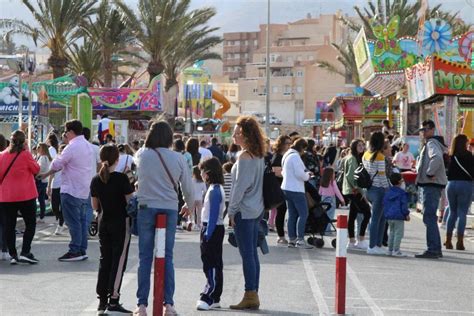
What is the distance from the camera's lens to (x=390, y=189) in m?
14.1

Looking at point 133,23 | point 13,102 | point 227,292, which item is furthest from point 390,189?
point 133,23

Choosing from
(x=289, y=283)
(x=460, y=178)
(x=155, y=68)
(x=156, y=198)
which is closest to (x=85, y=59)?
(x=155, y=68)

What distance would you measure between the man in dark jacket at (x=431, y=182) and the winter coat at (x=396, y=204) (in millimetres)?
286

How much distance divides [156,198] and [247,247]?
1.17 meters

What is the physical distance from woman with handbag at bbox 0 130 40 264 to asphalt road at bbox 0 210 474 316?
30cm

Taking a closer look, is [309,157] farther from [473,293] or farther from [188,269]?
[473,293]

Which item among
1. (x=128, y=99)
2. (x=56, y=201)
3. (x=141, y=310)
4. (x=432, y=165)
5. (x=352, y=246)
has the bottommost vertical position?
(x=352, y=246)

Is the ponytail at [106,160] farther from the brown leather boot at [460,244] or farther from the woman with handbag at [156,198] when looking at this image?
the brown leather boot at [460,244]

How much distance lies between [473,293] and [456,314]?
4.85ft

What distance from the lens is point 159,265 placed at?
320 inches

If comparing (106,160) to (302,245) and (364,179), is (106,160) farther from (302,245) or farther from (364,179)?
(302,245)

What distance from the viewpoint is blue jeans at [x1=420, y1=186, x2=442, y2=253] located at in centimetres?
1381

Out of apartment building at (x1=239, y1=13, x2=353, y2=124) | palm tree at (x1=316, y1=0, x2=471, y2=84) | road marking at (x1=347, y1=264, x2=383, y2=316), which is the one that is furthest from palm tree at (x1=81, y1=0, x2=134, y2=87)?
apartment building at (x1=239, y1=13, x2=353, y2=124)

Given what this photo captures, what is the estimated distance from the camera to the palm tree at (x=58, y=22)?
36531 mm
